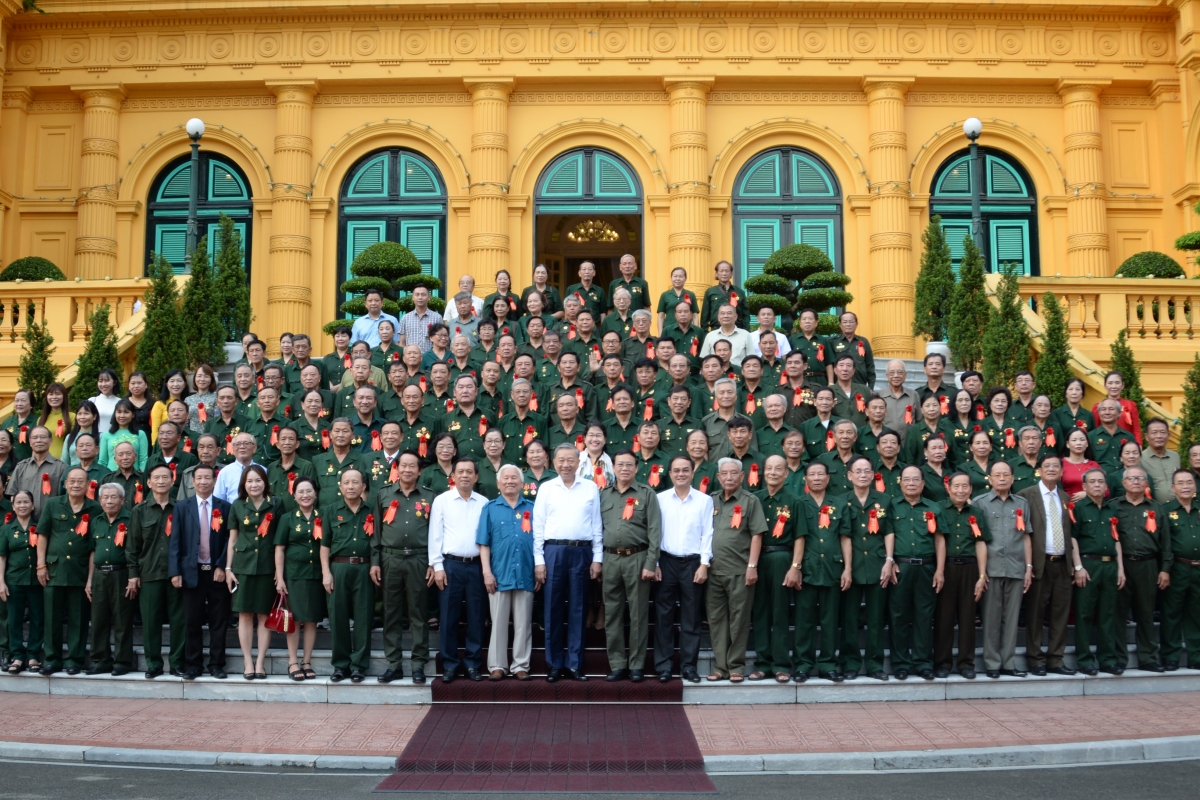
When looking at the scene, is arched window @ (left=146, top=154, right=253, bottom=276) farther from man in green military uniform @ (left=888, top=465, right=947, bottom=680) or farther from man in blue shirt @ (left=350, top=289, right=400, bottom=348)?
man in green military uniform @ (left=888, top=465, right=947, bottom=680)

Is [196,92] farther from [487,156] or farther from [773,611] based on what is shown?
[773,611]

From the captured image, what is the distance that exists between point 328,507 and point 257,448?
169cm

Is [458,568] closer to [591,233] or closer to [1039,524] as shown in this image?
[1039,524]

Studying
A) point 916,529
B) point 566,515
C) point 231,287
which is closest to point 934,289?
point 916,529

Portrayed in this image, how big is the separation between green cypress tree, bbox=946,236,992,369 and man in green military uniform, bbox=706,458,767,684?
677cm

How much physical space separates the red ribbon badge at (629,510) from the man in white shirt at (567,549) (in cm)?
24

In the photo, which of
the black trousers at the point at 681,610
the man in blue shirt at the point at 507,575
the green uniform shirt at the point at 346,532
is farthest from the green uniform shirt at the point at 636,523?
the green uniform shirt at the point at 346,532

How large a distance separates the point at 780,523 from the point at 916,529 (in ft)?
4.04

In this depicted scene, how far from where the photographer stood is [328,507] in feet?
32.4

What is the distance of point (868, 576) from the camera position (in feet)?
32.2

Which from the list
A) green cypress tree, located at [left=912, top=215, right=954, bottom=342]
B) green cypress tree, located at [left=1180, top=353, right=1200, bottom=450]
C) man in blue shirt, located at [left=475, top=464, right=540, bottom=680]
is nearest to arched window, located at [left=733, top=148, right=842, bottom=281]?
green cypress tree, located at [left=912, top=215, right=954, bottom=342]

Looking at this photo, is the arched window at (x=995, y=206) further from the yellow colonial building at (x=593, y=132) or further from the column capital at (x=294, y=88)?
the column capital at (x=294, y=88)

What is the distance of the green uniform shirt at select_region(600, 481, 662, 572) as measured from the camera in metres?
9.70

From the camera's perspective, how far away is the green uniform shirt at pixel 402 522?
982 cm
